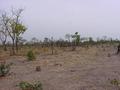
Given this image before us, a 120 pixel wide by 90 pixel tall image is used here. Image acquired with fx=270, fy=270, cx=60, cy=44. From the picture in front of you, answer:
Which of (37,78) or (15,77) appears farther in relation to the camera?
(15,77)

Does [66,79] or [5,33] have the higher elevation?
[5,33]

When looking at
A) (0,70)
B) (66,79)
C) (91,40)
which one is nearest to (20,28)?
(0,70)

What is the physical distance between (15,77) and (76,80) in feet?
12.9

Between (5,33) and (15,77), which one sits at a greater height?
(5,33)

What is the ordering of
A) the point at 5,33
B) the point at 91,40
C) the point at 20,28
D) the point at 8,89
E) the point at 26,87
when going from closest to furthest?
the point at 26,87 < the point at 8,89 < the point at 20,28 < the point at 5,33 < the point at 91,40

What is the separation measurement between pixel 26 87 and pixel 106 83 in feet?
12.3

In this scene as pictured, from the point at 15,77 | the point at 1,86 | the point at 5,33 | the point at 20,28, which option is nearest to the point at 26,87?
the point at 1,86

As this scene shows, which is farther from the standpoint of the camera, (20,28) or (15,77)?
(20,28)

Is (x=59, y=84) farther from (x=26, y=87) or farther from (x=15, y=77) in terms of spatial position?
(x=15, y=77)

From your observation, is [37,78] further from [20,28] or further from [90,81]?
[20,28]

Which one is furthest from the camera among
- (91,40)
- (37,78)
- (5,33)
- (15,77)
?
(91,40)

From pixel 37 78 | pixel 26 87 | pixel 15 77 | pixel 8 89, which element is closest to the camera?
pixel 26 87

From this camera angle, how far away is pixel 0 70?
640 inches

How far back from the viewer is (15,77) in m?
15.7
